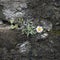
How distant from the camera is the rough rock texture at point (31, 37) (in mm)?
4297

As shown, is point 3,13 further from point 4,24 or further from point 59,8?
point 59,8

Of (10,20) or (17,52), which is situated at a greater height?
(10,20)

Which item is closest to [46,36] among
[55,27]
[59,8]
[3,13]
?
[55,27]

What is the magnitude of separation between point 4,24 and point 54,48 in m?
0.99

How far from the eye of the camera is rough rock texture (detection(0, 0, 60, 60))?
14.1 feet

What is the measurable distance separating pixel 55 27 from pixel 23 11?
2.09ft

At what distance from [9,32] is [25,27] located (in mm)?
296

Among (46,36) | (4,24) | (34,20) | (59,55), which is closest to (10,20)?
(4,24)

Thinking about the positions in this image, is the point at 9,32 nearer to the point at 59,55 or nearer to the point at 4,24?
the point at 4,24

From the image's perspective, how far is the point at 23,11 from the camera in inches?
175

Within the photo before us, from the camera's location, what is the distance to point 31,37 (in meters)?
4.36

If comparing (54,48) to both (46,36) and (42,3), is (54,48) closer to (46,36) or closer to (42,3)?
(46,36)

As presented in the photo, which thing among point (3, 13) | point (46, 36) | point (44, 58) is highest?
point (3, 13)

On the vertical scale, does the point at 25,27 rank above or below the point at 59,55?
above
